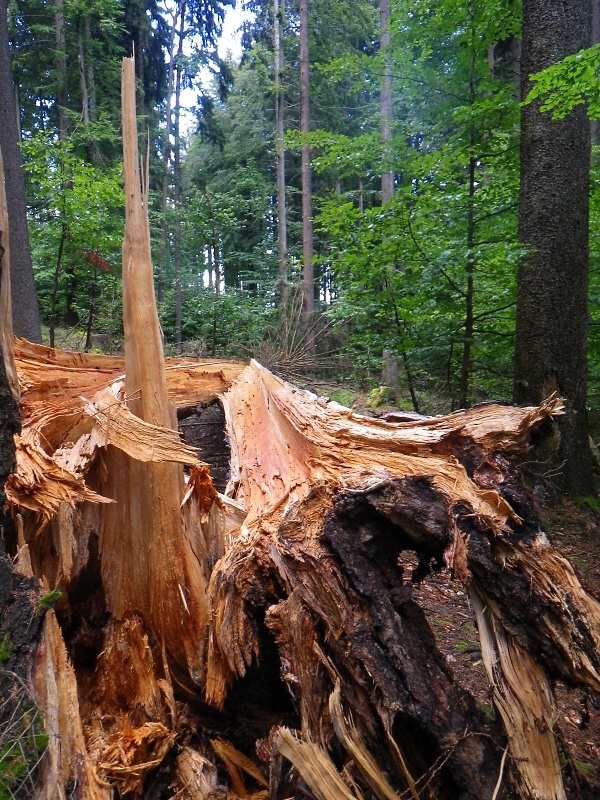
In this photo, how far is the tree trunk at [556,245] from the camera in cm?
496

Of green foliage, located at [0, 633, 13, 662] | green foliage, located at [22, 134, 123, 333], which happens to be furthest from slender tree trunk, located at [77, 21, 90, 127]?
green foliage, located at [0, 633, 13, 662]

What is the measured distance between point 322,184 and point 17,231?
55.3ft

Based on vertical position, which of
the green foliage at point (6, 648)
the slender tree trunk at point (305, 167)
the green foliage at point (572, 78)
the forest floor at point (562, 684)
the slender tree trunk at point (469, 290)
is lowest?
the forest floor at point (562, 684)

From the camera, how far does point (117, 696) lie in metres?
2.60

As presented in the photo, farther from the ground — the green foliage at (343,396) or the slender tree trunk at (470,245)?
the slender tree trunk at (470,245)

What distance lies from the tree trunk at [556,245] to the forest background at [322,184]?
1.22ft

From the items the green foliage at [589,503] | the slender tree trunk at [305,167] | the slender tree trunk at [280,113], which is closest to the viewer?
the green foliage at [589,503]

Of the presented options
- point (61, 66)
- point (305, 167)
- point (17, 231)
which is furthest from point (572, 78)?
point (61, 66)

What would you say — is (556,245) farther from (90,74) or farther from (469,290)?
(90,74)

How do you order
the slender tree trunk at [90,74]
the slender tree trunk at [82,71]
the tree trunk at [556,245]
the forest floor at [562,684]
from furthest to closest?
the slender tree trunk at [90,74]
the slender tree trunk at [82,71]
the tree trunk at [556,245]
the forest floor at [562,684]

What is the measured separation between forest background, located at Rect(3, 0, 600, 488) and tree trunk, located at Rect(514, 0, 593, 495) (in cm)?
37

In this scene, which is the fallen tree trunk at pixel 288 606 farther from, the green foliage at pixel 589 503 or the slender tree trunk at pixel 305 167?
the slender tree trunk at pixel 305 167

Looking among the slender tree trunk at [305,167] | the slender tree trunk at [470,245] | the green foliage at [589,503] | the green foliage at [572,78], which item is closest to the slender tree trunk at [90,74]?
the slender tree trunk at [305,167]

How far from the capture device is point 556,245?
200 inches
